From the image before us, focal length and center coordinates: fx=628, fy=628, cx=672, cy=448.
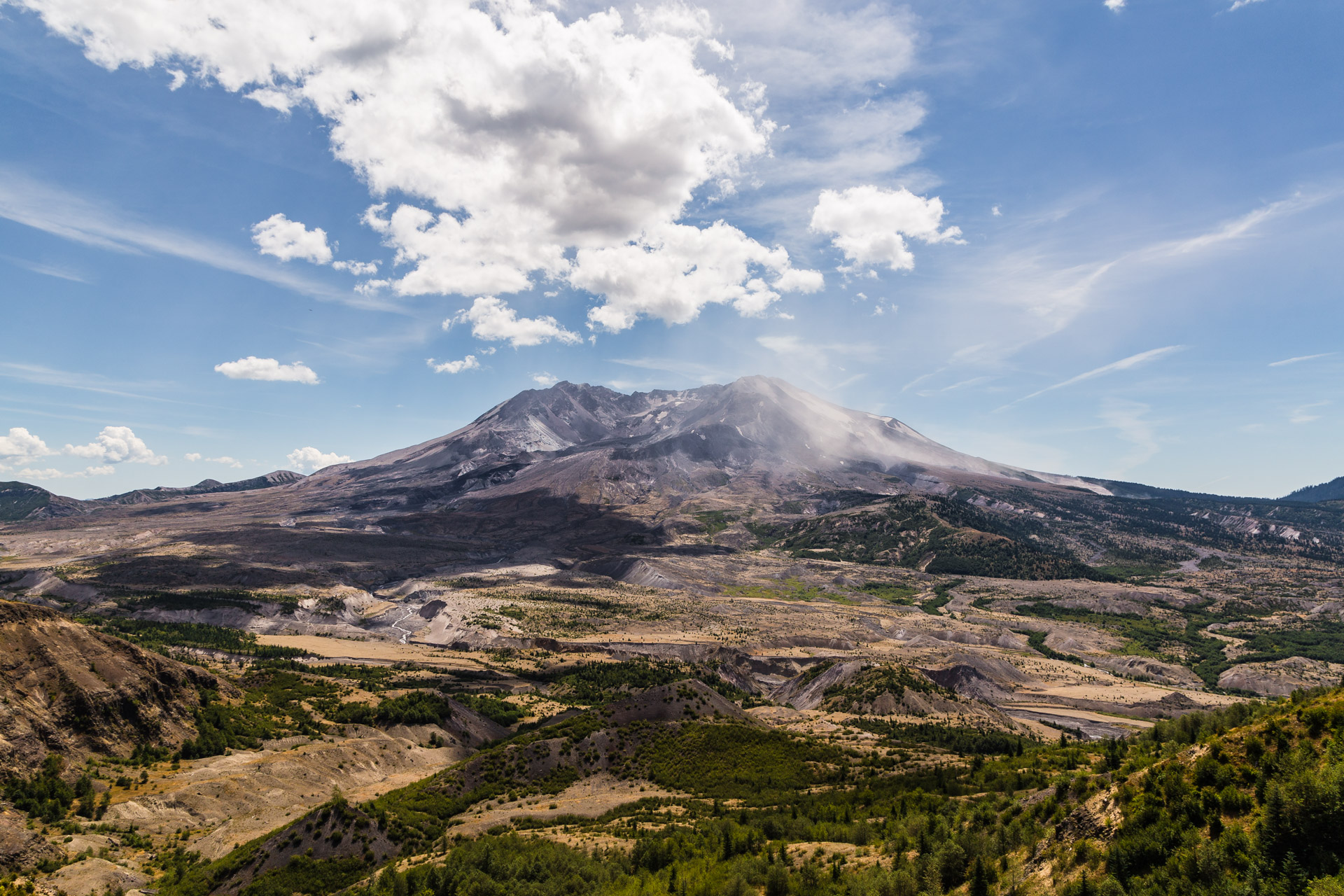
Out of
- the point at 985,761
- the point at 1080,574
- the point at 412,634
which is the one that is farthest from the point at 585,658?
the point at 1080,574

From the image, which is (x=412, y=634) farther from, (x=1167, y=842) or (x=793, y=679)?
(x=1167, y=842)

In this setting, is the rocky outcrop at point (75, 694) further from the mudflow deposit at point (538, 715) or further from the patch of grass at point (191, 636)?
the patch of grass at point (191, 636)

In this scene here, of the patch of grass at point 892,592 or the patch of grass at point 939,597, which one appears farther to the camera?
the patch of grass at point 892,592

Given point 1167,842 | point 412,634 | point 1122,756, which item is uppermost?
point 1167,842

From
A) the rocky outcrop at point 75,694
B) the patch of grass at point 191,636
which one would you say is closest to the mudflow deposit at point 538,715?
the rocky outcrop at point 75,694

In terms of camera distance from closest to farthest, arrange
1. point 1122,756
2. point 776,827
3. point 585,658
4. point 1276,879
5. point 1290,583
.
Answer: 1. point 1276,879
2. point 1122,756
3. point 776,827
4. point 585,658
5. point 1290,583

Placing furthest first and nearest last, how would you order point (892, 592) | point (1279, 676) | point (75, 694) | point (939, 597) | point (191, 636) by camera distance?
point (892, 592), point (939, 597), point (191, 636), point (1279, 676), point (75, 694)

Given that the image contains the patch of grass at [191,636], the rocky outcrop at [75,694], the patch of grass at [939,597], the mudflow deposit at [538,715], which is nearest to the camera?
the mudflow deposit at [538,715]

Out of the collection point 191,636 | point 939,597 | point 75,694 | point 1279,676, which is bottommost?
point 1279,676

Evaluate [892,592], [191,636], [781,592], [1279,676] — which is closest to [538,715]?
[191,636]

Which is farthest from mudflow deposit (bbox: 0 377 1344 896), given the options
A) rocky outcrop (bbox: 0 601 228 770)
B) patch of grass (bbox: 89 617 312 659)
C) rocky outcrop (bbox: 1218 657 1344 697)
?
patch of grass (bbox: 89 617 312 659)

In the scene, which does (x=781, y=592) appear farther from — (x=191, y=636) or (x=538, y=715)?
(x=191, y=636)
